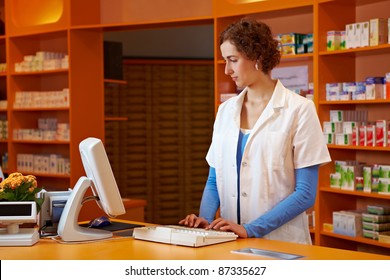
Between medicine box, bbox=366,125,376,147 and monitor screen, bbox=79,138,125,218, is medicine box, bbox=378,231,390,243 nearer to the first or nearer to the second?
medicine box, bbox=366,125,376,147

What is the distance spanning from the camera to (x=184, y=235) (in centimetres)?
276

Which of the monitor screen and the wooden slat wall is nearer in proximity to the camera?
the monitor screen

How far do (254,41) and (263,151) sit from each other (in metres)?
0.49

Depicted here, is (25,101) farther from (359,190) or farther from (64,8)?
(359,190)

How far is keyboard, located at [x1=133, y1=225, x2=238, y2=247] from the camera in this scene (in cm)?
274

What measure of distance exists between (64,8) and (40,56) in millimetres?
716

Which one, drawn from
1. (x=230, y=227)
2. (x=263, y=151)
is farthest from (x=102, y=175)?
(x=263, y=151)

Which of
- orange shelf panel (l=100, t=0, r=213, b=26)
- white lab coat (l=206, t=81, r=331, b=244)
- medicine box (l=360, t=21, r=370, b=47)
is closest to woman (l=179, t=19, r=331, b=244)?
white lab coat (l=206, t=81, r=331, b=244)

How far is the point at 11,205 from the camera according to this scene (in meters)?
2.92

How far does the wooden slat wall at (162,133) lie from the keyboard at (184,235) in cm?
700

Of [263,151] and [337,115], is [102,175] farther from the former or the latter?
[337,115]

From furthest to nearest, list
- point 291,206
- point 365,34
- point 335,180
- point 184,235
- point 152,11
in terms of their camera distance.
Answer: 1. point 152,11
2. point 335,180
3. point 365,34
4. point 291,206
5. point 184,235
